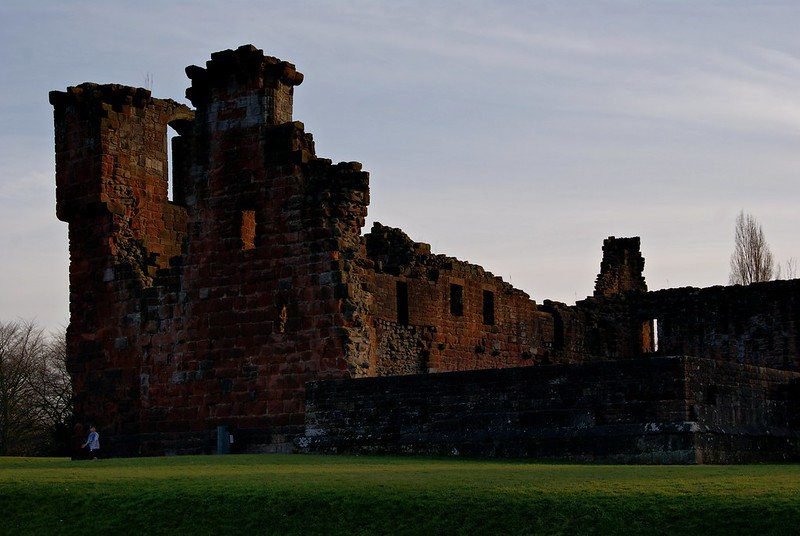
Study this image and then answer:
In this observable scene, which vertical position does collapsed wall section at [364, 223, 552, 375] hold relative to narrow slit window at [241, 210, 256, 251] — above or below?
below

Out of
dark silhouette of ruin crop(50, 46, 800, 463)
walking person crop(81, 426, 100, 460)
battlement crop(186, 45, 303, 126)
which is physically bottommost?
walking person crop(81, 426, 100, 460)

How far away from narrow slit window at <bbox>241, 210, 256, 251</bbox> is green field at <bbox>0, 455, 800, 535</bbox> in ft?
28.7

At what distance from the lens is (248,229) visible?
2614cm

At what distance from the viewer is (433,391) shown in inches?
834

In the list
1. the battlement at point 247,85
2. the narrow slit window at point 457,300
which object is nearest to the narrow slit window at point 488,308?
the narrow slit window at point 457,300

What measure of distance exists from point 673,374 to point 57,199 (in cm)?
1462

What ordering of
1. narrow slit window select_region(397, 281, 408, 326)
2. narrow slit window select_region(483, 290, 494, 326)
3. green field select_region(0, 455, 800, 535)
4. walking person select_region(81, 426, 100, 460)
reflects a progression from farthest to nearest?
1. narrow slit window select_region(483, 290, 494, 326)
2. narrow slit window select_region(397, 281, 408, 326)
3. walking person select_region(81, 426, 100, 460)
4. green field select_region(0, 455, 800, 535)

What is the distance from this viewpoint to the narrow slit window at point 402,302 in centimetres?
3272

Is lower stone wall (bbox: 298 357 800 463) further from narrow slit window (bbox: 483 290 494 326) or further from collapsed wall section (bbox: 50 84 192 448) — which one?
narrow slit window (bbox: 483 290 494 326)

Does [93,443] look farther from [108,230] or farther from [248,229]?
[248,229]

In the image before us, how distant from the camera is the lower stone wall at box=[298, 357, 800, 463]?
19078 millimetres

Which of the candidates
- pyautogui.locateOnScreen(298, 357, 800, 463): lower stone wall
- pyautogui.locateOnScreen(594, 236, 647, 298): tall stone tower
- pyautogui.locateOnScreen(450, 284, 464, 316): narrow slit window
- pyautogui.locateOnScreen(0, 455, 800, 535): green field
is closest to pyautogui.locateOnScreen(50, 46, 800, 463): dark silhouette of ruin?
pyautogui.locateOnScreen(298, 357, 800, 463): lower stone wall

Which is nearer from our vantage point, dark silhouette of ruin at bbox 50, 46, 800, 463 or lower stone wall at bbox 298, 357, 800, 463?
lower stone wall at bbox 298, 357, 800, 463

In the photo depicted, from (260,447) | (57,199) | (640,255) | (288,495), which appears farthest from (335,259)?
(640,255)
